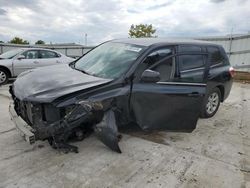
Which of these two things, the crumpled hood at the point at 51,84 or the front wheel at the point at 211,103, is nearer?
the crumpled hood at the point at 51,84

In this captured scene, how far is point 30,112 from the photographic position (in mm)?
3375

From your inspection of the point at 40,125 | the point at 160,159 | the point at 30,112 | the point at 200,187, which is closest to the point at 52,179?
the point at 40,125

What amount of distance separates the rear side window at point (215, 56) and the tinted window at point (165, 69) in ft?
4.66

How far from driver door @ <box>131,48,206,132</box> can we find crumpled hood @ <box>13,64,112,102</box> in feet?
2.05

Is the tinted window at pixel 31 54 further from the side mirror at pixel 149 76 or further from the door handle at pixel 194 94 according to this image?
the door handle at pixel 194 94

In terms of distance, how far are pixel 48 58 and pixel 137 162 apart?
8.18m

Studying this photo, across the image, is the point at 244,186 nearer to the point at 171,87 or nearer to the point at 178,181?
the point at 178,181

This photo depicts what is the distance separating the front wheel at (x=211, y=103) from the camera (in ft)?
18.5

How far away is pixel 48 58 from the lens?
417 inches

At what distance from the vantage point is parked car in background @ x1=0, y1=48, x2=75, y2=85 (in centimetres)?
940

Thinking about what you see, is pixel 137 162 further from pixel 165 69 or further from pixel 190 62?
pixel 190 62

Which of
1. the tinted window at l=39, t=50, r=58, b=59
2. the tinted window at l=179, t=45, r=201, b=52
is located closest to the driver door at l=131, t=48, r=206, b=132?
the tinted window at l=179, t=45, r=201, b=52

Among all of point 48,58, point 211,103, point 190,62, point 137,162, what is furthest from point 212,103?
point 48,58

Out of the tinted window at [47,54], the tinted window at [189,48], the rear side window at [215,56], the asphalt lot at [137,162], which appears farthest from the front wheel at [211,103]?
the tinted window at [47,54]
